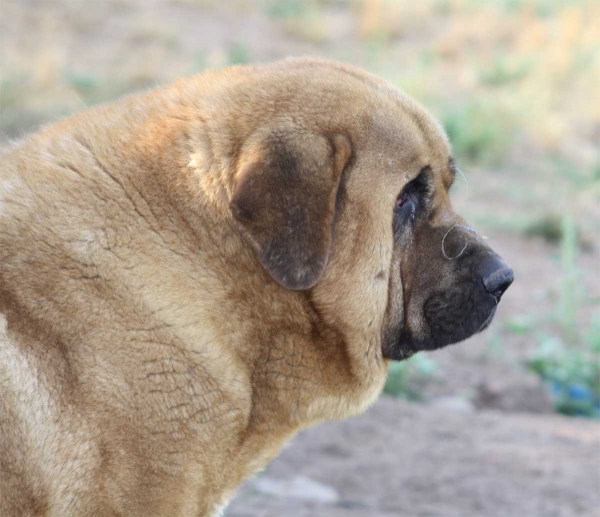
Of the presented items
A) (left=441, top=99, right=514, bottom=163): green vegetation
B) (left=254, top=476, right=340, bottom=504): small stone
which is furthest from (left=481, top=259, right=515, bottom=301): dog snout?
(left=441, top=99, right=514, bottom=163): green vegetation

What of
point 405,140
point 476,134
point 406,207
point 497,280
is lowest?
point 476,134

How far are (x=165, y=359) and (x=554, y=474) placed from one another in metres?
3.32

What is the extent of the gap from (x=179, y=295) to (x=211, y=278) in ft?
0.44

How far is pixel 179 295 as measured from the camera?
9.35ft

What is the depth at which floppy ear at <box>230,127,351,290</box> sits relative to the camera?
2811mm

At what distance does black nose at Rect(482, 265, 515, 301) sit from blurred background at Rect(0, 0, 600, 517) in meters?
1.80

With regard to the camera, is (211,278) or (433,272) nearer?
(211,278)

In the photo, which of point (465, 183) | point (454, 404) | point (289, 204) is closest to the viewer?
point (289, 204)

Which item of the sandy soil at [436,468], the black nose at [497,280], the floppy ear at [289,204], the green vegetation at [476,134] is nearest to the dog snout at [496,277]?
the black nose at [497,280]

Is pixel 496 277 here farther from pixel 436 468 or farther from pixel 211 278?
pixel 436 468

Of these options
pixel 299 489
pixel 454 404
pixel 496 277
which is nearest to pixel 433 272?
pixel 496 277

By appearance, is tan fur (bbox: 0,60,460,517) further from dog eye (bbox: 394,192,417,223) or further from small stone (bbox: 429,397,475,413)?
small stone (bbox: 429,397,475,413)

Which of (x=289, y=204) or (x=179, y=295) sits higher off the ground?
(x=289, y=204)

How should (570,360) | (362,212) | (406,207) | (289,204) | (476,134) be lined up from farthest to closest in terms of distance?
(476,134) < (570,360) < (406,207) < (362,212) < (289,204)
